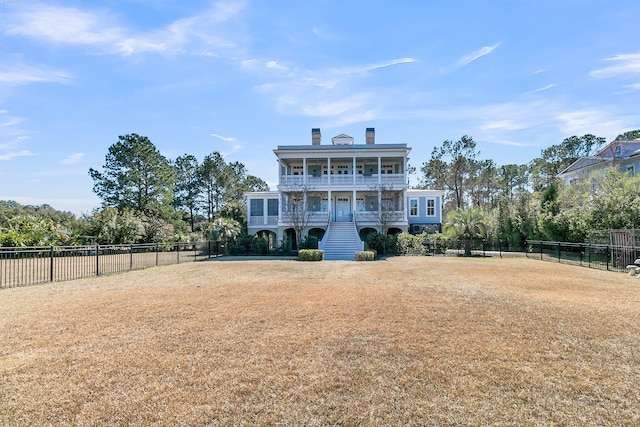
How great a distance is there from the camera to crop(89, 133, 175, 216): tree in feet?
124

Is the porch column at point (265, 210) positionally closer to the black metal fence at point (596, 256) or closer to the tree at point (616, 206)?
the black metal fence at point (596, 256)

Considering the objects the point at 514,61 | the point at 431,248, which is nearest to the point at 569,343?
the point at 514,61

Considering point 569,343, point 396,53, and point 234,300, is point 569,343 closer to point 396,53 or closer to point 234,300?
point 234,300

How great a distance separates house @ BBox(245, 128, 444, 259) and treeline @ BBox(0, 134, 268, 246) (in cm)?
375

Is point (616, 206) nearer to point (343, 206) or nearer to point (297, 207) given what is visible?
point (343, 206)

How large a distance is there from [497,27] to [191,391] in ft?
41.2

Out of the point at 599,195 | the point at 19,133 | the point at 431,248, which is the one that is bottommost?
the point at 431,248

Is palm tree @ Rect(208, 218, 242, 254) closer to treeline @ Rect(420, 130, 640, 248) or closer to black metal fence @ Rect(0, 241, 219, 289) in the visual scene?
black metal fence @ Rect(0, 241, 219, 289)

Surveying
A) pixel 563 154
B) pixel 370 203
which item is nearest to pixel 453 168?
pixel 563 154

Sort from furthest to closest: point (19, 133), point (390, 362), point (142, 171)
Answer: point (142, 171), point (19, 133), point (390, 362)

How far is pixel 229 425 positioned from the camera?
303 cm

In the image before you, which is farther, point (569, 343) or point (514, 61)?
point (514, 61)

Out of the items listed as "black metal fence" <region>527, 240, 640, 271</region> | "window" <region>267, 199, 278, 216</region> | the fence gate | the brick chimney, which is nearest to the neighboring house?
"black metal fence" <region>527, 240, 640, 271</region>

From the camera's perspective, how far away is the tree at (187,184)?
46.0 meters
